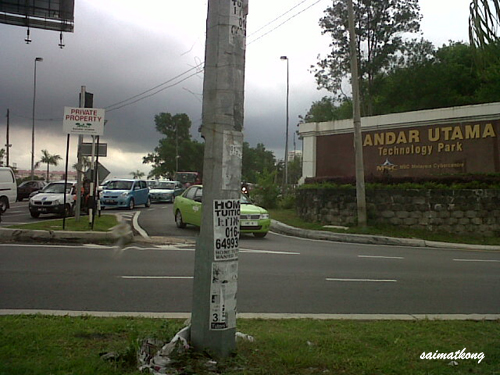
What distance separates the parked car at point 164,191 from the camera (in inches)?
1485

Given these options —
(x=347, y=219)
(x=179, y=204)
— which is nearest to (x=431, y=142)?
(x=347, y=219)

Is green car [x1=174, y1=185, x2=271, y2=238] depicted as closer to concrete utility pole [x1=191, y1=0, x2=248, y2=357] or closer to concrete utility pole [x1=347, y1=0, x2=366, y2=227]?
concrete utility pole [x1=347, y1=0, x2=366, y2=227]

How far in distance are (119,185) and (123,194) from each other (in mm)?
1445

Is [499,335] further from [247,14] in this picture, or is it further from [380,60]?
[380,60]

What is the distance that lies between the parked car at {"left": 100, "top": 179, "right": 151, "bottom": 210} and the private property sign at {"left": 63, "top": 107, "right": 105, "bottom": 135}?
11453 millimetres

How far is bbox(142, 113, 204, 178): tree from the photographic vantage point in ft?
250

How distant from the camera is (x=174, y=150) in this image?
76.9 metres

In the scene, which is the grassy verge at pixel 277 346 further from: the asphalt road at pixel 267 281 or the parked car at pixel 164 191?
the parked car at pixel 164 191

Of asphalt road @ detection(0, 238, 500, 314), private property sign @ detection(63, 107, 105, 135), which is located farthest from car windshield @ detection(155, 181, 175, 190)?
asphalt road @ detection(0, 238, 500, 314)

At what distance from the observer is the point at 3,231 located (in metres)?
13.1

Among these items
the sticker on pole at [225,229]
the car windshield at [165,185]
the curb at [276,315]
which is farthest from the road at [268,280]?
the car windshield at [165,185]

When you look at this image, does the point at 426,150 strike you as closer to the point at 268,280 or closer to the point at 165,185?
the point at 268,280

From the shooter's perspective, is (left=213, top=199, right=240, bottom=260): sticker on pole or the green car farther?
the green car

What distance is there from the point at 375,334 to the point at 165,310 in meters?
2.68
